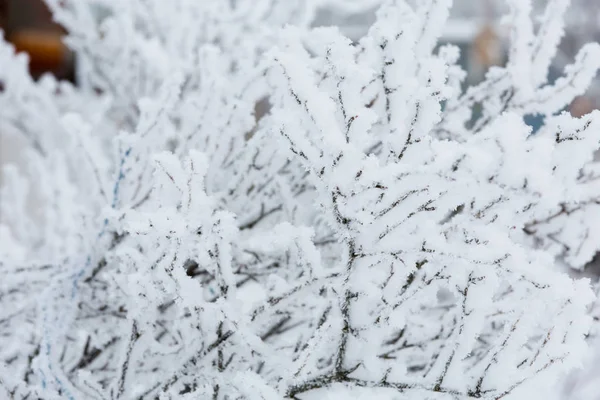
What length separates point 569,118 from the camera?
1.50 m

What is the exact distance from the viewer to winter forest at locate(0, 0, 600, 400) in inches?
55.1

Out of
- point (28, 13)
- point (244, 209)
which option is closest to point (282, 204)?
point (244, 209)

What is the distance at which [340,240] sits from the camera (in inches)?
56.6

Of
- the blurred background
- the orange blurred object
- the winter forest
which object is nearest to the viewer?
the winter forest

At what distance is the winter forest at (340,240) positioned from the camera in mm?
1398

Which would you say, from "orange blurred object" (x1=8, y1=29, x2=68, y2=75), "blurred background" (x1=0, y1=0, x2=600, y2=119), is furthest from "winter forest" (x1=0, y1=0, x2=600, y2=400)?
"orange blurred object" (x1=8, y1=29, x2=68, y2=75)

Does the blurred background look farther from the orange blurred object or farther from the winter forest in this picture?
the winter forest

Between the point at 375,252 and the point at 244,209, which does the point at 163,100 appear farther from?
the point at 375,252

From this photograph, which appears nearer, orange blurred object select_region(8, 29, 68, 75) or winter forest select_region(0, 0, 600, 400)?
winter forest select_region(0, 0, 600, 400)

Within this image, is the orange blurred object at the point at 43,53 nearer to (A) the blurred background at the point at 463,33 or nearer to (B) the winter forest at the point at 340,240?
(A) the blurred background at the point at 463,33

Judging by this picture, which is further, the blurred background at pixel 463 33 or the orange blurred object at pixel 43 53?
the orange blurred object at pixel 43 53

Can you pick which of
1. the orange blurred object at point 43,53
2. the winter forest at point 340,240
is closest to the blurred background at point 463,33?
the orange blurred object at point 43,53

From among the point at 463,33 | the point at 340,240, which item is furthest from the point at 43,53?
the point at 340,240

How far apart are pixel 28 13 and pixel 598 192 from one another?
17906 mm
